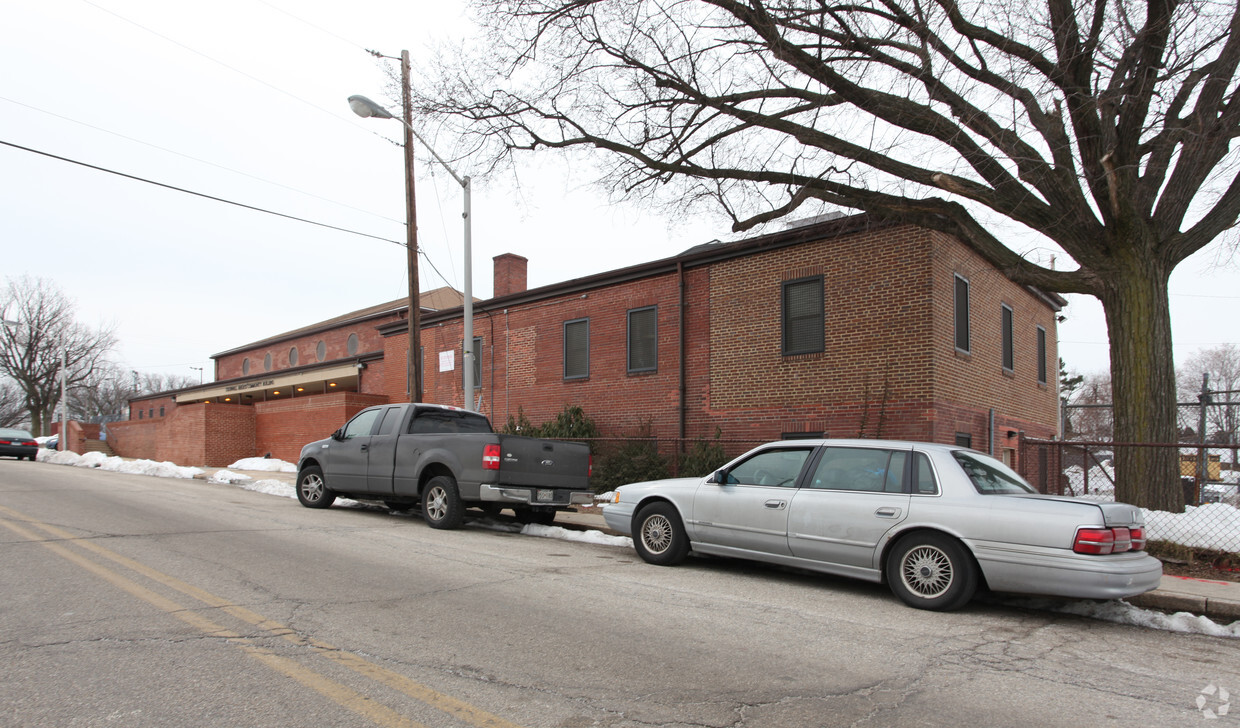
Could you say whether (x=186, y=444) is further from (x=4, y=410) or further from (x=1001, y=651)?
(x=4, y=410)

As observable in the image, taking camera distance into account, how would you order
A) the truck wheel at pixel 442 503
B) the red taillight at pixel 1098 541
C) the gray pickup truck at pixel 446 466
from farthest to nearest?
1. the truck wheel at pixel 442 503
2. the gray pickup truck at pixel 446 466
3. the red taillight at pixel 1098 541

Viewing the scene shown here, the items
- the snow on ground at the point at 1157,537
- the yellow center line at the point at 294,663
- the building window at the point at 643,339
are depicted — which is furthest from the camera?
the building window at the point at 643,339

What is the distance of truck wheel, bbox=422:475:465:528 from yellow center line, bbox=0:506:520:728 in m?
4.00

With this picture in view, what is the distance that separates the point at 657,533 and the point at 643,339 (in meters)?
9.25

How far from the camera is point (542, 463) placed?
35.6 ft

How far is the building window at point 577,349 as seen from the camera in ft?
61.2

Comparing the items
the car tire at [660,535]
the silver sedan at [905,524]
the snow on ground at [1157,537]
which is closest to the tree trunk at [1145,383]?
the snow on ground at [1157,537]

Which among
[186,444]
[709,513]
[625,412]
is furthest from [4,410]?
[709,513]

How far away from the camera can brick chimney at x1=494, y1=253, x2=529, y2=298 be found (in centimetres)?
2661

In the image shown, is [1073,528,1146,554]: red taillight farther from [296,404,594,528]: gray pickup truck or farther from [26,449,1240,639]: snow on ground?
[296,404,594,528]: gray pickup truck

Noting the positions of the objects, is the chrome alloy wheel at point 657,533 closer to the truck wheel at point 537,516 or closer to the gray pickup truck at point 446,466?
the gray pickup truck at point 446,466

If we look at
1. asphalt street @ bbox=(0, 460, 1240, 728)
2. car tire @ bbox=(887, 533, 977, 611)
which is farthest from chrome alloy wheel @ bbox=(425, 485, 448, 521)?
car tire @ bbox=(887, 533, 977, 611)

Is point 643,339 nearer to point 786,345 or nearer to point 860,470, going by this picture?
point 786,345

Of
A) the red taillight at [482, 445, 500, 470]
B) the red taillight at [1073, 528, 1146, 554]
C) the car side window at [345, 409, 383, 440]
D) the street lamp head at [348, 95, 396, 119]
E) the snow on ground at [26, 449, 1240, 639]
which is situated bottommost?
the snow on ground at [26, 449, 1240, 639]
